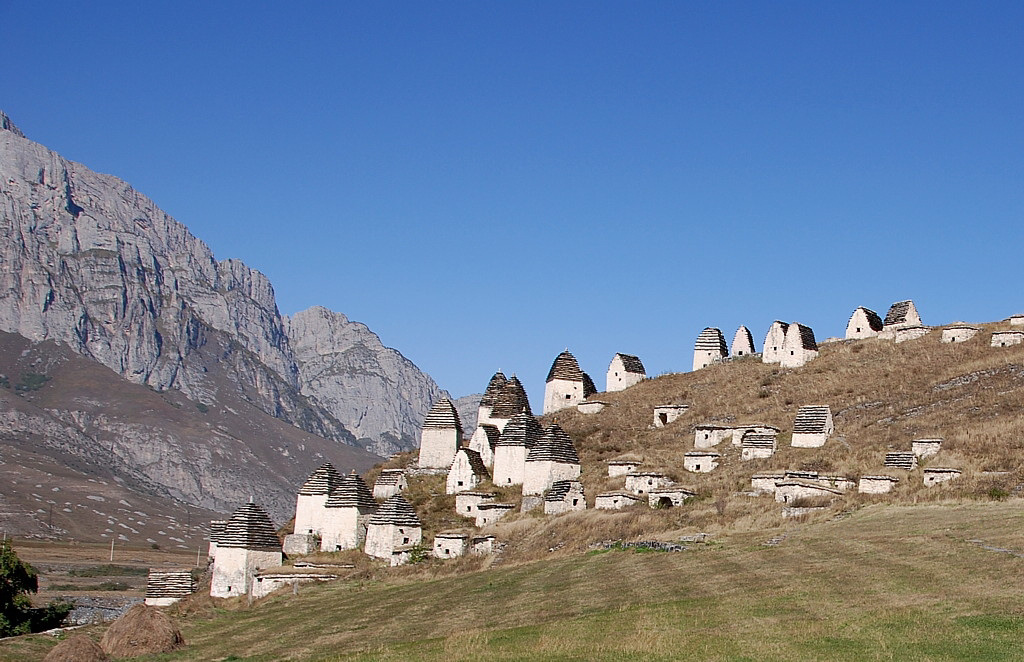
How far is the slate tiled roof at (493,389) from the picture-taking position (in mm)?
73125

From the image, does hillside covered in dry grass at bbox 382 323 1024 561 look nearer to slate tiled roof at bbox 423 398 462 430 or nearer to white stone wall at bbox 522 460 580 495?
white stone wall at bbox 522 460 580 495

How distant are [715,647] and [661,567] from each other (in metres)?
12.9

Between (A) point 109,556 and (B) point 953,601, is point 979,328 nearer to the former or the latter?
(B) point 953,601

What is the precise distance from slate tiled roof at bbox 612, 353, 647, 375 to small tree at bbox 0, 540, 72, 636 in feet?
152

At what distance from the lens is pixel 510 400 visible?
236 feet

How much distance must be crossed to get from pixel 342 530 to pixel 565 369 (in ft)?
107

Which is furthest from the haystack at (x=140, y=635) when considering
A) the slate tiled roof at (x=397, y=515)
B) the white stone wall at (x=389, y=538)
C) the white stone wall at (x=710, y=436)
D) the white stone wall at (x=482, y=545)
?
the white stone wall at (x=710, y=436)

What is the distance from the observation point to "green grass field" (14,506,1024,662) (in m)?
23.7

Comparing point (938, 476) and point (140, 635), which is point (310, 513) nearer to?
point (140, 635)

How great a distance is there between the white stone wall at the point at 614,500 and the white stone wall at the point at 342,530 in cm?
1161

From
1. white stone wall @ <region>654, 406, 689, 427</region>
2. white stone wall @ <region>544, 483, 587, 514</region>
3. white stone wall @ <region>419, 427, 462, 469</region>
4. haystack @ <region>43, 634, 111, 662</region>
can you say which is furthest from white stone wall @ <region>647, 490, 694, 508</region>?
haystack @ <region>43, 634, 111, 662</region>

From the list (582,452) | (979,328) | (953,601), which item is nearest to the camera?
(953,601)

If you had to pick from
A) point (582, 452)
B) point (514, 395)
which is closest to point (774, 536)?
point (582, 452)

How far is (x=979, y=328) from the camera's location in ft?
261
